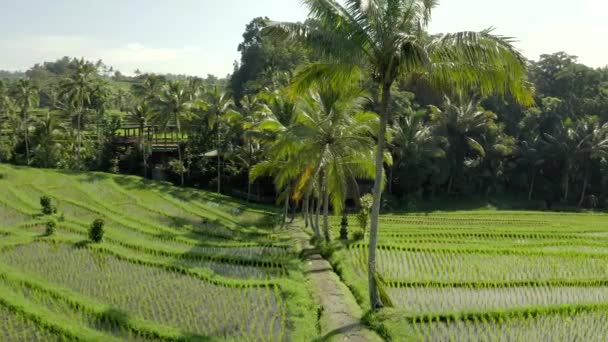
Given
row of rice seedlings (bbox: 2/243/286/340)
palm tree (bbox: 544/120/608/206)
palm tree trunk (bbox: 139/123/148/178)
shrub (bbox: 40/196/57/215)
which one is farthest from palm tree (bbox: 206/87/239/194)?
palm tree (bbox: 544/120/608/206)

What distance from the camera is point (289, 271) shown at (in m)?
14.8

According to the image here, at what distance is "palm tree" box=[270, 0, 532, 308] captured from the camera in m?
10.3

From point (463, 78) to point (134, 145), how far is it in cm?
3193

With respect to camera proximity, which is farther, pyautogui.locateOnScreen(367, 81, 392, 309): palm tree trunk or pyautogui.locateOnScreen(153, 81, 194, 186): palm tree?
pyautogui.locateOnScreen(153, 81, 194, 186): palm tree

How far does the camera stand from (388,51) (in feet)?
35.3

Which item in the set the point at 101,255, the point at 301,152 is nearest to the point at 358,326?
the point at 301,152

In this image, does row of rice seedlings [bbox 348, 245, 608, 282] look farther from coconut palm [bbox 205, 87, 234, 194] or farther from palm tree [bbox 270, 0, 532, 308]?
coconut palm [bbox 205, 87, 234, 194]

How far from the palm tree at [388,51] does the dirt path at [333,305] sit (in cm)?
75

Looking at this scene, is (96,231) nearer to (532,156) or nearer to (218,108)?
(218,108)

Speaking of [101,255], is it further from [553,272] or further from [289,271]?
[553,272]

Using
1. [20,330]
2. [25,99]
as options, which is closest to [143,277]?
[20,330]

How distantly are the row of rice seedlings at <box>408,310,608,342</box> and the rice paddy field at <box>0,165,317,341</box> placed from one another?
2.54m

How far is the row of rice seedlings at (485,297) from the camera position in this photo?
11961 millimetres

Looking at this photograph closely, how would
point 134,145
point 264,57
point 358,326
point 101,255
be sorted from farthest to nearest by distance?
point 264,57 < point 134,145 < point 101,255 < point 358,326
